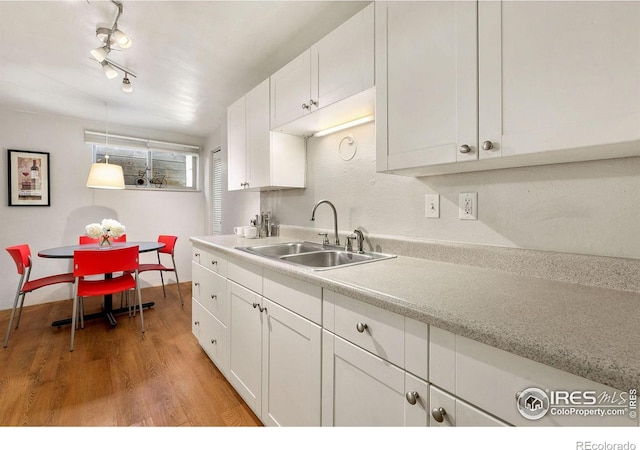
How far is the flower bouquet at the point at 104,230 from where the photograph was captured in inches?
113

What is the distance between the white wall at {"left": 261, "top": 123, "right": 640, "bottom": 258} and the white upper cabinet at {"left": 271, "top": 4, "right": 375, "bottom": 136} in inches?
10.1

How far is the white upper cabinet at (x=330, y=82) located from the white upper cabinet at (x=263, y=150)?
0.43 ft

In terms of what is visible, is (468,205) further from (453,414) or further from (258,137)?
(258,137)

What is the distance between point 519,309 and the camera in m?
0.77

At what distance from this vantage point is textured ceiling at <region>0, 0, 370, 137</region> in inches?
67.0

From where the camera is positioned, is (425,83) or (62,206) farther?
(62,206)

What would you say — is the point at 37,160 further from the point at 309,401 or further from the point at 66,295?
the point at 309,401

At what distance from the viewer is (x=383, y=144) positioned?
1.30 metres

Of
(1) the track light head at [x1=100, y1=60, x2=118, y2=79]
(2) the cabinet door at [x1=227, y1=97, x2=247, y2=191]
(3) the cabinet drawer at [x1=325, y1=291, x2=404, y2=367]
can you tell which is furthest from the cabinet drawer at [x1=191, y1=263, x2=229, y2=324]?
(1) the track light head at [x1=100, y1=60, x2=118, y2=79]

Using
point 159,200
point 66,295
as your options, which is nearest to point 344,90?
point 159,200

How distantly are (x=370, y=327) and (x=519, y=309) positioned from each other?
423 mm

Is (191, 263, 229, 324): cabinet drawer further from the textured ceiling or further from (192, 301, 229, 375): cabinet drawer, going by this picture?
the textured ceiling

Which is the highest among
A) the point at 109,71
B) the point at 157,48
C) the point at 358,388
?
the point at 157,48

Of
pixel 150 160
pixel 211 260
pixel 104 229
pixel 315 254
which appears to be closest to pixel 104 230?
pixel 104 229
